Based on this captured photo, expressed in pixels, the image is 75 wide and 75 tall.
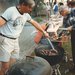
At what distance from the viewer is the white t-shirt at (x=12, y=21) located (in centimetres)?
500

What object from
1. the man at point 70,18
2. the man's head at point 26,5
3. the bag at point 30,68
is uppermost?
the man's head at point 26,5

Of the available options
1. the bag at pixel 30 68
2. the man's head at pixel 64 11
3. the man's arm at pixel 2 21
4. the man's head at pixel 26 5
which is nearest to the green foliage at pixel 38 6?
the man's head at pixel 64 11

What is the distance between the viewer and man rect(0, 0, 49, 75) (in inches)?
197

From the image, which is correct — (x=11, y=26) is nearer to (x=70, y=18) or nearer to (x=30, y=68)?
(x=30, y=68)

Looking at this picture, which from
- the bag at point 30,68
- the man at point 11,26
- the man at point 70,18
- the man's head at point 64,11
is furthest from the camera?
the man's head at point 64,11

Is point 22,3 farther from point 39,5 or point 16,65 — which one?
Answer: point 39,5

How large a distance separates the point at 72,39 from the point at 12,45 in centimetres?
242

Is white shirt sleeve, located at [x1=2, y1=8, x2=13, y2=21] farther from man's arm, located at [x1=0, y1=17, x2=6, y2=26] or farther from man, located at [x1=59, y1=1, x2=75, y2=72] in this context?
man, located at [x1=59, y1=1, x2=75, y2=72]

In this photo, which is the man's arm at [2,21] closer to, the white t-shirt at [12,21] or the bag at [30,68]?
the white t-shirt at [12,21]

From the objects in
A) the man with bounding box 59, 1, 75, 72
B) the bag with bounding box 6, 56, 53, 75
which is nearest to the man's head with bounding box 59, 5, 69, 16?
the man with bounding box 59, 1, 75, 72

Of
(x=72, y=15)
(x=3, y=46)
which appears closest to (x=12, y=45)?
(x=3, y=46)

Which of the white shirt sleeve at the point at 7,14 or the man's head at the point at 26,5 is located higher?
the man's head at the point at 26,5

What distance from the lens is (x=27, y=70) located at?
427 centimetres

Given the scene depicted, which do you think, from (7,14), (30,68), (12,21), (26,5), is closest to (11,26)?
(12,21)
